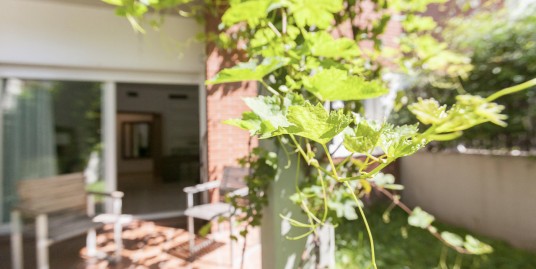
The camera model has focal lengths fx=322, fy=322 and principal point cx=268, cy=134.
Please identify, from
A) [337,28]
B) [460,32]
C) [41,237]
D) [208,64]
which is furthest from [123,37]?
[460,32]

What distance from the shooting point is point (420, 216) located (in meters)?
1.24

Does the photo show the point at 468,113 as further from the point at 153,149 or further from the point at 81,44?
the point at 153,149

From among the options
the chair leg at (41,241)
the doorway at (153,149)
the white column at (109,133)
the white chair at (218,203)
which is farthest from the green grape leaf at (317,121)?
the doorway at (153,149)

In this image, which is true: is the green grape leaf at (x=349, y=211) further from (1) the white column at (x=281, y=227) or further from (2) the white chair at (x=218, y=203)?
(2) the white chair at (x=218, y=203)

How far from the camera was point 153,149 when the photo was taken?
13312 millimetres

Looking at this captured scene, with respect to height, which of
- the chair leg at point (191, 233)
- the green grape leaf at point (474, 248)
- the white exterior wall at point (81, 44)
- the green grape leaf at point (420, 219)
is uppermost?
the white exterior wall at point (81, 44)

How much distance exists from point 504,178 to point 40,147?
5.57 meters

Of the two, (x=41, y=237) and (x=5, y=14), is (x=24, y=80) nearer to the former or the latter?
(x=5, y=14)

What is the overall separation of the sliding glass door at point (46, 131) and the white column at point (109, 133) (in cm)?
8

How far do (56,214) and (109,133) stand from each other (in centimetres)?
154

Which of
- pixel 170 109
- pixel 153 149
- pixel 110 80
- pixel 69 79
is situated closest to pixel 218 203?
pixel 110 80

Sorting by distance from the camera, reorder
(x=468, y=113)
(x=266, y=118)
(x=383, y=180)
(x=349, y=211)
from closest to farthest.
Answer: (x=468, y=113) < (x=266, y=118) < (x=349, y=211) < (x=383, y=180)

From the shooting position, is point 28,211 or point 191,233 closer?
point 28,211

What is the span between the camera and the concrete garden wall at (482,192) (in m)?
3.00
